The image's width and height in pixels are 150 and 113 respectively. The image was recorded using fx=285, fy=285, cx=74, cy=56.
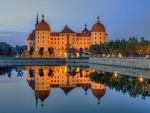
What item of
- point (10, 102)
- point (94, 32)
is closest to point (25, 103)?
point (10, 102)

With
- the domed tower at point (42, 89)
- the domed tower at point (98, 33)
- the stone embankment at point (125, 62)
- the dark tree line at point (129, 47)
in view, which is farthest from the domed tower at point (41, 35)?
the domed tower at point (42, 89)

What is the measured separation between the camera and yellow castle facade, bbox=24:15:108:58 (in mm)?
81312

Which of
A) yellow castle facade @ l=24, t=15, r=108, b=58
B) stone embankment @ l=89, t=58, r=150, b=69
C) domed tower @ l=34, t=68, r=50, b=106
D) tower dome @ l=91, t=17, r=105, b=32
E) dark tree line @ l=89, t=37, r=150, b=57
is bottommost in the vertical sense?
domed tower @ l=34, t=68, r=50, b=106

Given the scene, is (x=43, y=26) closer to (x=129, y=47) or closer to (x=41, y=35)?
(x=41, y=35)

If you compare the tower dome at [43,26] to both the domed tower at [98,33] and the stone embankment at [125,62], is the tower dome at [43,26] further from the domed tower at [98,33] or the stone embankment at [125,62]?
the stone embankment at [125,62]

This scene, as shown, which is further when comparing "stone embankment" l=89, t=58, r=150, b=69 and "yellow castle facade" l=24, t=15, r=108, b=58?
"yellow castle facade" l=24, t=15, r=108, b=58

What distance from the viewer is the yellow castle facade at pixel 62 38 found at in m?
81.3

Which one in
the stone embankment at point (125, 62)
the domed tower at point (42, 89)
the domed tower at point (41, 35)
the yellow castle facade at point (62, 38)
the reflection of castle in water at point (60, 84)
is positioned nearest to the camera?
the domed tower at point (42, 89)

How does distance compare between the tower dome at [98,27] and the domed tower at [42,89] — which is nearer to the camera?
the domed tower at [42,89]

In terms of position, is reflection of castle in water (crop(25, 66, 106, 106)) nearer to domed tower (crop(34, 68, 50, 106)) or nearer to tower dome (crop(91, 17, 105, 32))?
domed tower (crop(34, 68, 50, 106))

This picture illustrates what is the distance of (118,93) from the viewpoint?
19.1 meters

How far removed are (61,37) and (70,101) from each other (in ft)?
229

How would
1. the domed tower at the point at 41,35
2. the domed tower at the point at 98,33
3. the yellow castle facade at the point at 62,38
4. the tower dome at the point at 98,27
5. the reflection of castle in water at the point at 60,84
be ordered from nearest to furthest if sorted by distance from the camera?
the reflection of castle in water at the point at 60,84
the domed tower at the point at 41,35
the yellow castle facade at the point at 62,38
the tower dome at the point at 98,27
the domed tower at the point at 98,33

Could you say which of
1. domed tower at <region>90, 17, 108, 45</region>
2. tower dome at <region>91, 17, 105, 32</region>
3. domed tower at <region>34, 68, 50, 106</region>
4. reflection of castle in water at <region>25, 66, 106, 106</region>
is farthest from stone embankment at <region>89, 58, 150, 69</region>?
tower dome at <region>91, 17, 105, 32</region>
